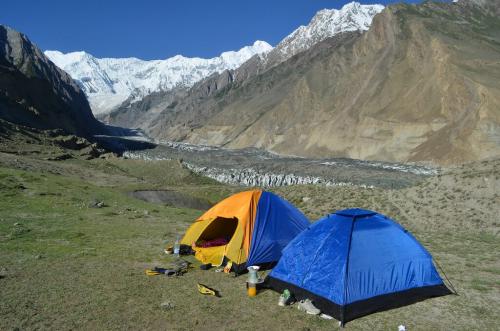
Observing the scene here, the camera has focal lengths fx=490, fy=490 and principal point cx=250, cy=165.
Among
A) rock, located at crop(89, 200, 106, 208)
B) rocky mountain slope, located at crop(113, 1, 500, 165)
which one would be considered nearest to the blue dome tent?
rock, located at crop(89, 200, 106, 208)

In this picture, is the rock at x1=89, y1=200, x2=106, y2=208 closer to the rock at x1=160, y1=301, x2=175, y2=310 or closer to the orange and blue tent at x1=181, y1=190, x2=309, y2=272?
the orange and blue tent at x1=181, y1=190, x2=309, y2=272

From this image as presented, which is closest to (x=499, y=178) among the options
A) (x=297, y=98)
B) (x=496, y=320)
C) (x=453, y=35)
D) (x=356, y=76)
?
(x=496, y=320)

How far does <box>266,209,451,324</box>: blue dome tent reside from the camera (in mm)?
10406

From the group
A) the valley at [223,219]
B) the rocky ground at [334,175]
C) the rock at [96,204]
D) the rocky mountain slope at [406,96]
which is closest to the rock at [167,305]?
the valley at [223,219]

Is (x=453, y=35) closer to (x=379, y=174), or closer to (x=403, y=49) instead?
(x=403, y=49)

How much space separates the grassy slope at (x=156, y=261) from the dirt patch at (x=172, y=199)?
7133 mm

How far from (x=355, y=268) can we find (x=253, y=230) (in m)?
3.86

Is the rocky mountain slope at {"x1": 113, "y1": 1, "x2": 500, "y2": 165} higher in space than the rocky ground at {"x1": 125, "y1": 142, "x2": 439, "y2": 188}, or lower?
higher

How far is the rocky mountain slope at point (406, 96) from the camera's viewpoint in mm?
72312

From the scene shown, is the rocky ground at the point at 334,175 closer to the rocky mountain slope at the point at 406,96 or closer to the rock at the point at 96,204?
the rocky mountain slope at the point at 406,96

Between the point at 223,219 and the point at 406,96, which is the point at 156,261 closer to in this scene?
the point at 223,219

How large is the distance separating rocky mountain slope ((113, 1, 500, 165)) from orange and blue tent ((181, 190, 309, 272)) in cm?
5759

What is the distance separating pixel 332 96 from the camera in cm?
11925

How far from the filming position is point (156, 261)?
14.3m
